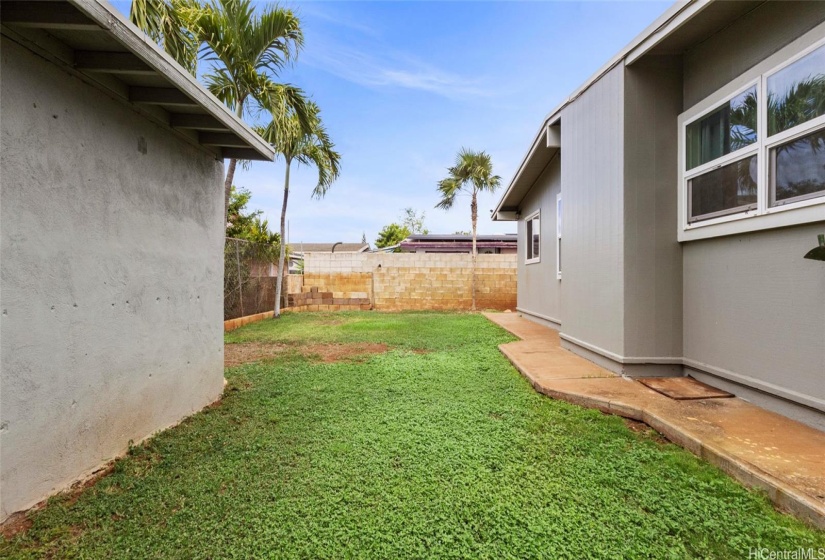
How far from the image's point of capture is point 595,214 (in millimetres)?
3938

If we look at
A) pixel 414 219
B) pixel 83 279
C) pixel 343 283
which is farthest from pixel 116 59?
pixel 414 219

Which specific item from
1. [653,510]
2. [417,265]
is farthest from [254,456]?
[417,265]

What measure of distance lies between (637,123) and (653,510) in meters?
3.24

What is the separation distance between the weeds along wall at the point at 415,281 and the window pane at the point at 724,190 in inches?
327

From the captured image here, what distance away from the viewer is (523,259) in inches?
348

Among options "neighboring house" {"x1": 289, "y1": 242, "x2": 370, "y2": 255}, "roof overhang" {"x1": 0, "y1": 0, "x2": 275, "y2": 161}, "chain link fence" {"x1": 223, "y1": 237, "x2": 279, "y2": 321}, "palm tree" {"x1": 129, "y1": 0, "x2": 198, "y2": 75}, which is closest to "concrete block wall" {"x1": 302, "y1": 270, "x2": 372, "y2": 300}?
"chain link fence" {"x1": 223, "y1": 237, "x2": 279, "y2": 321}

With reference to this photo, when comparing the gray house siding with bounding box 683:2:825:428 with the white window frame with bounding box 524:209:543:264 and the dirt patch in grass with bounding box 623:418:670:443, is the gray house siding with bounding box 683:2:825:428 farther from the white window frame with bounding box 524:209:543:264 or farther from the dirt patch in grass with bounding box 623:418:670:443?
the white window frame with bounding box 524:209:543:264

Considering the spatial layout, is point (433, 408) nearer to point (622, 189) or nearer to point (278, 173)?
point (622, 189)

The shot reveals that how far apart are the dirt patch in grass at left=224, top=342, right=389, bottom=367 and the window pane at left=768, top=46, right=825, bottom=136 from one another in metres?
4.63

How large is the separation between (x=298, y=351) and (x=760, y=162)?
17.9ft

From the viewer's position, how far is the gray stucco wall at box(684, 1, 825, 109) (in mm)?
2328

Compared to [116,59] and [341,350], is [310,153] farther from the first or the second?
[116,59]

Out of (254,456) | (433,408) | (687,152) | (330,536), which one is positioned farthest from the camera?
(687,152)

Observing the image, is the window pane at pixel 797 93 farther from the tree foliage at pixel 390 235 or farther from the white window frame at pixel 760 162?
the tree foliage at pixel 390 235
